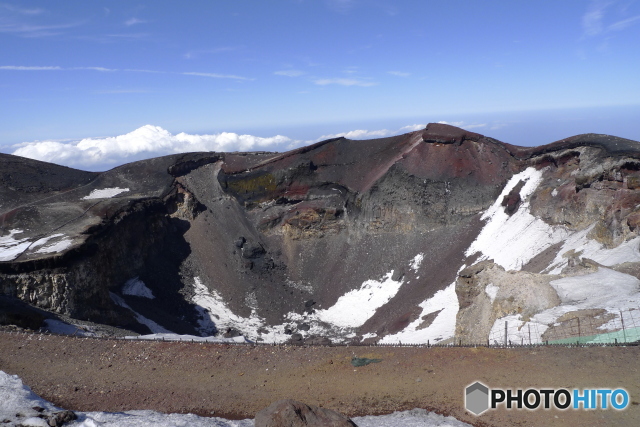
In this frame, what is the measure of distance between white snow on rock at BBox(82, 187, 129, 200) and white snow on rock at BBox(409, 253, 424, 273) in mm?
26922

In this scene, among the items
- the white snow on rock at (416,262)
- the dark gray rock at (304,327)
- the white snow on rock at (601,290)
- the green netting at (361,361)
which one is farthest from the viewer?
Result: the white snow on rock at (416,262)

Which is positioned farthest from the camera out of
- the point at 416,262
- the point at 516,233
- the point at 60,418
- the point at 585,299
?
the point at 416,262

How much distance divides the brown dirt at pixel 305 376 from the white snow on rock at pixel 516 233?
1818 cm

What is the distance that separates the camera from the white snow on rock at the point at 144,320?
29.0 metres

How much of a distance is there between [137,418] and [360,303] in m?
26.2

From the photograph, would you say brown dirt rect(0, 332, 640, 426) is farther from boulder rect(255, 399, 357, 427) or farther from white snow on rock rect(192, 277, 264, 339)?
white snow on rock rect(192, 277, 264, 339)

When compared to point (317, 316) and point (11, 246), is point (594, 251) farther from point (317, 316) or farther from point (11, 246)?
point (11, 246)

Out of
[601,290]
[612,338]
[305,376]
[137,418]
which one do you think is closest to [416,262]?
[601,290]

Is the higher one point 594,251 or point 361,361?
point 594,251

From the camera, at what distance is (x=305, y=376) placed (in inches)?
512

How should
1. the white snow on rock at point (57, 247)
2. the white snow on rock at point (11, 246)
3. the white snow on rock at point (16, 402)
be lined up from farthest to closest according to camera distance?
the white snow on rock at point (57, 247), the white snow on rock at point (11, 246), the white snow on rock at point (16, 402)

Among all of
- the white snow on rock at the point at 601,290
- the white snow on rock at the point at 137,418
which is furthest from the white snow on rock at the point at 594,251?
the white snow on rock at the point at 137,418

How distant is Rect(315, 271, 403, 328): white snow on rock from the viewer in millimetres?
34031

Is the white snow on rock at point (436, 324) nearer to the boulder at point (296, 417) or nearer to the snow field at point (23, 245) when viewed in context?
the boulder at point (296, 417)
